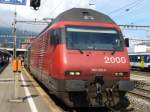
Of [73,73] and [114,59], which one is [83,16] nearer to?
[114,59]

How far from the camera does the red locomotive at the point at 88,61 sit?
12.0m

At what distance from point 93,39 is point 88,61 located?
0.96 meters

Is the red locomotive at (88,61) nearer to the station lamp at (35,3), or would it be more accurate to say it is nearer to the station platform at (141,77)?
the station lamp at (35,3)

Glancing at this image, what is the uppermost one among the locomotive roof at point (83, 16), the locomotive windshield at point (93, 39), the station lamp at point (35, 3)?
the station lamp at point (35, 3)

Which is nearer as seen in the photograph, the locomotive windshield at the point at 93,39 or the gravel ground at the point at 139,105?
the locomotive windshield at the point at 93,39

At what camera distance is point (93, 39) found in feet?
42.0

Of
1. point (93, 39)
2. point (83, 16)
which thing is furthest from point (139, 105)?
point (83, 16)

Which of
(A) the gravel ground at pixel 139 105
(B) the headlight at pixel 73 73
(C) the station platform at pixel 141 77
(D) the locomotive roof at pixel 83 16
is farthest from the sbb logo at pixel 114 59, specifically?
(C) the station platform at pixel 141 77

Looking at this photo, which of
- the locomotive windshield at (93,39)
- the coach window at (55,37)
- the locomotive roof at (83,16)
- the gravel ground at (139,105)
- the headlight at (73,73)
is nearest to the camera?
the headlight at (73,73)

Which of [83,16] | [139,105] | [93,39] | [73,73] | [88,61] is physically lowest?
[139,105]

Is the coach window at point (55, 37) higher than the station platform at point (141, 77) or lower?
higher

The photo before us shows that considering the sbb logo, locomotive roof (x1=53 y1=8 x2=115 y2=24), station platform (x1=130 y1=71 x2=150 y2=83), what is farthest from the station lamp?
station platform (x1=130 y1=71 x2=150 y2=83)

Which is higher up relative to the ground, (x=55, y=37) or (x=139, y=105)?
(x=55, y=37)

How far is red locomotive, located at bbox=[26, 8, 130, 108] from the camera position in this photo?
12.0 metres
